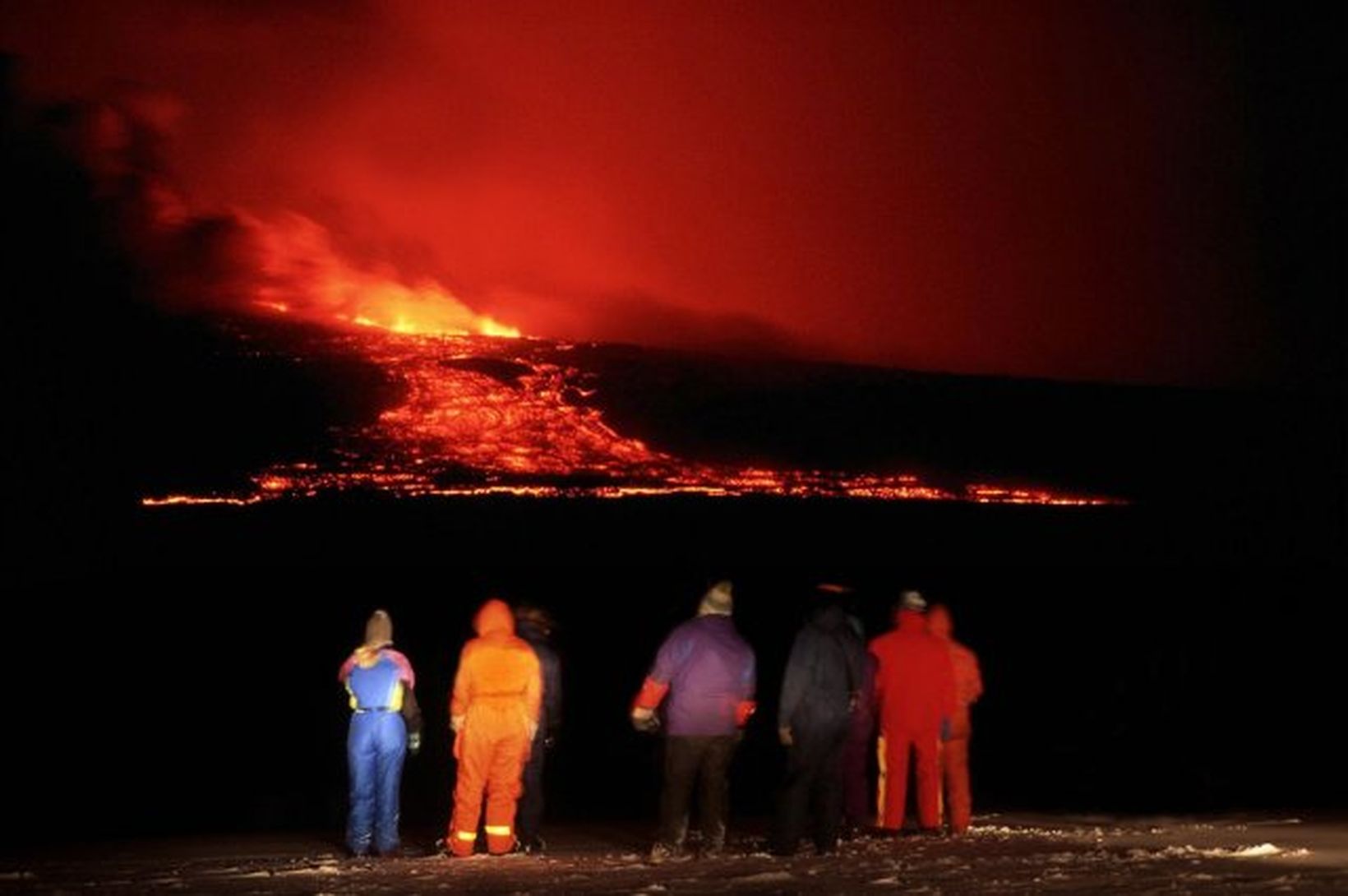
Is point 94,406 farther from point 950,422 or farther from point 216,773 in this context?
point 216,773

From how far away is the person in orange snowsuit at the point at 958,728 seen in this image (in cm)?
1728

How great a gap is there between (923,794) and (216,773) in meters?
16.6

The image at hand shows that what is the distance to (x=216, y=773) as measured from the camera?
31.4 meters

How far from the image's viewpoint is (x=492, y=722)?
50.3ft

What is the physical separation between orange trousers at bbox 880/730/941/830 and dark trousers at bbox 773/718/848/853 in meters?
2.14

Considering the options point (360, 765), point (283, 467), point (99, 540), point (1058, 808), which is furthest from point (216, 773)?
point (283, 467)

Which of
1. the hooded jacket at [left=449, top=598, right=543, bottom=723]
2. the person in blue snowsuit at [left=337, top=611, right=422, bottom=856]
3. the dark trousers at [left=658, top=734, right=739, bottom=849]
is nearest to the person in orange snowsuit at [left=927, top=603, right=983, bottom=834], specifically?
the dark trousers at [left=658, top=734, right=739, bottom=849]

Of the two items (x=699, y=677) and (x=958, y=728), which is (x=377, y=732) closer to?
(x=699, y=677)

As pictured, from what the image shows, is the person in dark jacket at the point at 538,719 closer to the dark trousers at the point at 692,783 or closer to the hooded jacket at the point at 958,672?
the dark trousers at the point at 692,783

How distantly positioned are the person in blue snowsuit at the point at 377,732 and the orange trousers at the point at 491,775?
0.48 m

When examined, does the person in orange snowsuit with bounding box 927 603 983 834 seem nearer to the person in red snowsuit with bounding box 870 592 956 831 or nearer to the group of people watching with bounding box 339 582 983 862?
the person in red snowsuit with bounding box 870 592 956 831

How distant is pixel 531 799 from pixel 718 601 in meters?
2.48

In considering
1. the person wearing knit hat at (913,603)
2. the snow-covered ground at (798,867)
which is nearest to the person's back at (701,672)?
the snow-covered ground at (798,867)

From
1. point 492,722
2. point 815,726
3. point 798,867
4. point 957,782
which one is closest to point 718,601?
point 815,726
